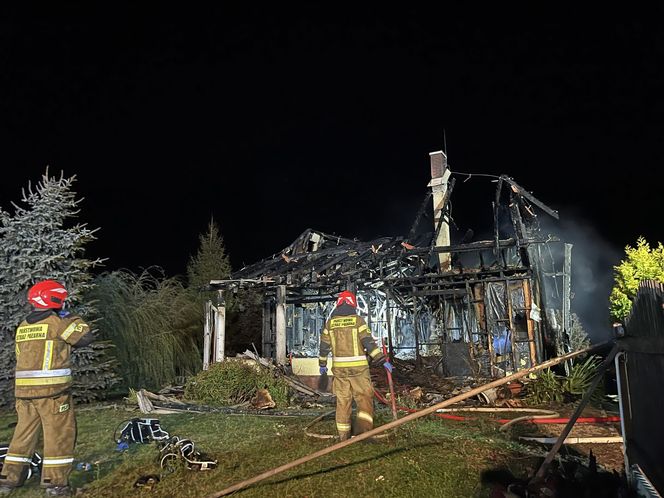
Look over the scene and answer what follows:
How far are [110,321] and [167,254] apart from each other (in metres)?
32.3

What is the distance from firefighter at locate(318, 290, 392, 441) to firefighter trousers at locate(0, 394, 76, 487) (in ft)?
10.6

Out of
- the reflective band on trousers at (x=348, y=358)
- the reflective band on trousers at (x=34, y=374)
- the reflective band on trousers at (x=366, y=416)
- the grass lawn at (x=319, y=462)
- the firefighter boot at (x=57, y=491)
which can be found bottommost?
the grass lawn at (x=319, y=462)

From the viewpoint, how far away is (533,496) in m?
3.58

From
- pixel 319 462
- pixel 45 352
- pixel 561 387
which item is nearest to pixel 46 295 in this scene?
pixel 45 352

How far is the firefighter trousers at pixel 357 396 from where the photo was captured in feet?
21.2

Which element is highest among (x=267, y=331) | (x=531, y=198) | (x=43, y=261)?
(x=531, y=198)

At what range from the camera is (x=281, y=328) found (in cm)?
1443

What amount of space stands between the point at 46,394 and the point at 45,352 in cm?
41

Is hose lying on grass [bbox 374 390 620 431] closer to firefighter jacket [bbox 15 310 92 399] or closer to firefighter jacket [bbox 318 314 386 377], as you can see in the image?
firefighter jacket [bbox 318 314 386 377]

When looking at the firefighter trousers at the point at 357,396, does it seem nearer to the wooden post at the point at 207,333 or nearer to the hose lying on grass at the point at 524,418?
the hose lying on grass at the point at 524,418

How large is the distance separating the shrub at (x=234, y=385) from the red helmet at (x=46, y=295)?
626 centimetres

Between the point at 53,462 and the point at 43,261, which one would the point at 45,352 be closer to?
the point at 53,462

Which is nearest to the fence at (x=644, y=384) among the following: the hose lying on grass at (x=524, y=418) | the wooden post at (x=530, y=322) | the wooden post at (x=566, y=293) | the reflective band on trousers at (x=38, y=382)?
the hose lying on grass at (x=524, y=418)

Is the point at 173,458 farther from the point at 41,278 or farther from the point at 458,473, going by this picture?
the point at 41,278
